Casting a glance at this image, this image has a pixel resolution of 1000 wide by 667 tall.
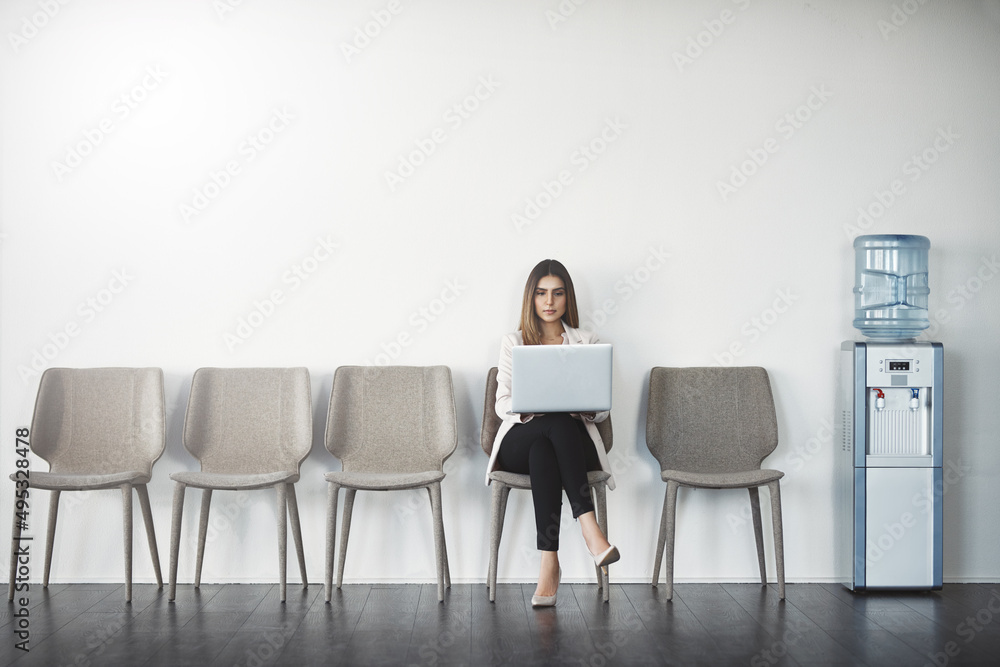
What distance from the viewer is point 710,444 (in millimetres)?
3441

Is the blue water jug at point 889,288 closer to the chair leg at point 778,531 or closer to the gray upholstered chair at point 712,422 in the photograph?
the gray upholstered chair at point 712,422

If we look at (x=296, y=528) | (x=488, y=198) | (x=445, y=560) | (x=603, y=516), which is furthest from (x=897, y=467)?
(x=296, y=528)

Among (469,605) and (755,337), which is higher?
(755,337)

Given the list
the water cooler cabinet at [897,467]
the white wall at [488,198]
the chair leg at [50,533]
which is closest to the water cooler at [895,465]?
the water cooler cabinet at [897,467]

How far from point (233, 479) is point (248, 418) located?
402 millimetres

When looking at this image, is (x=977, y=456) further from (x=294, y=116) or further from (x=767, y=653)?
(x=294, y=116)

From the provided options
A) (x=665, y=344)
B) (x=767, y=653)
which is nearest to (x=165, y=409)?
(x=665, y=344)

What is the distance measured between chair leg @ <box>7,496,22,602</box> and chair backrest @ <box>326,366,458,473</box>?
4.26 ft

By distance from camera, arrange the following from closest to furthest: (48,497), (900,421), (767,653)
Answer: (767,653) < (900,421) < (48,497)

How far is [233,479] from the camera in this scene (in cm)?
309

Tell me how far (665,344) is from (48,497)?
2.80m

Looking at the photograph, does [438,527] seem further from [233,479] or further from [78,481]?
[78,481]

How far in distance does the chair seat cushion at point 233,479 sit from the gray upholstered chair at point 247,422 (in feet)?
0.58

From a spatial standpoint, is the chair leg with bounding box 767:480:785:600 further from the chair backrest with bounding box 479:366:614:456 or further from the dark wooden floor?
the chair backrest with bounding box 479:366:614:456
